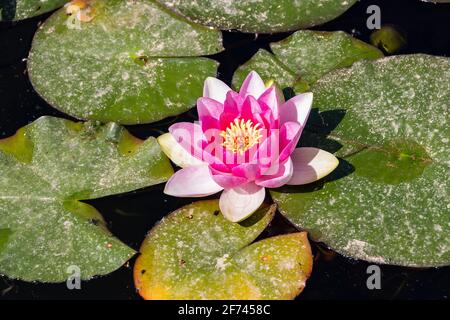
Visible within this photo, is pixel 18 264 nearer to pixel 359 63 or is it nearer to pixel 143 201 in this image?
pixel 143 201

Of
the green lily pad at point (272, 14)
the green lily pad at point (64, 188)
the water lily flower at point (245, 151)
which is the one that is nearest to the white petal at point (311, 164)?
the water lily flower at point (245, 151)

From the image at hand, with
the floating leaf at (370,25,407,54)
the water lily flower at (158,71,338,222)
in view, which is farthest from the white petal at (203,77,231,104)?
the floating leaf at (370,25,407,54)

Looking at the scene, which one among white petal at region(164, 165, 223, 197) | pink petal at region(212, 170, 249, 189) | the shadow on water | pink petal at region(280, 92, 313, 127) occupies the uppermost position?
the shadow on water

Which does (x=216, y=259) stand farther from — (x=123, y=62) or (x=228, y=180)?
(x=123, y=62)

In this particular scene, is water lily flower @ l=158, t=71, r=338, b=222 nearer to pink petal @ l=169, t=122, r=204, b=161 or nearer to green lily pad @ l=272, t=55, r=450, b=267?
pink petal @ l=169, t=122, r=204, b=161

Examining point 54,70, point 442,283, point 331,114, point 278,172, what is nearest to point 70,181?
point 54,70

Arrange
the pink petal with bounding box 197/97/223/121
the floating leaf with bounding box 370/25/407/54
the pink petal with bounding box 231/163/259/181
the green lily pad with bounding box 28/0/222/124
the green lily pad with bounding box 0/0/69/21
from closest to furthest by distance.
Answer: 1. the pink petal with bounding box 231/163/259/181
2. the pink petal with bounding box 197/97/223/121
3. the green lily pad with bounding box 28/0/222/124
4. the floating leaf with bounding box 370/25/407/54
5. the green lily pad with bounding box 0/0/69/21

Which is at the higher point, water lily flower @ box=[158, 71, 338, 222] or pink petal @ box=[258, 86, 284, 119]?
pink petal @ box=[258, 86, 284, 119]
